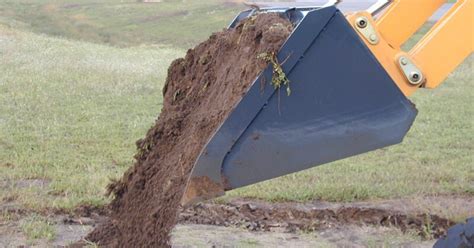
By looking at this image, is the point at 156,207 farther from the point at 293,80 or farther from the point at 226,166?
the point at 293,80

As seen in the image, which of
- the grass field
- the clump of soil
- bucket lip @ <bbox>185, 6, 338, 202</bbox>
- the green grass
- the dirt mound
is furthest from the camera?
the green grass

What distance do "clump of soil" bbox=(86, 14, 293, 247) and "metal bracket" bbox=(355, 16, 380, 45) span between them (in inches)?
14.2

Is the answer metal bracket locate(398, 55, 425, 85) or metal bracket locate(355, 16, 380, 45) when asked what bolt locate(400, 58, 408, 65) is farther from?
metal bracket locate(355, 16, 380, 45)

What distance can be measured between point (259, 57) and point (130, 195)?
1602mm

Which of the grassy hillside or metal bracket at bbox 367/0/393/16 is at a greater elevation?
metal bracket at bbox 367/0/393/16

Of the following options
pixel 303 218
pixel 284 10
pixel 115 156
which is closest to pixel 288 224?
pixel 303 218

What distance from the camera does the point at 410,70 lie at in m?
3.94

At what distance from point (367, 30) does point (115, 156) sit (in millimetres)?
5141

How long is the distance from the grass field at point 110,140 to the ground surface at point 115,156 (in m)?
0.01

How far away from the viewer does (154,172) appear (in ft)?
16.4

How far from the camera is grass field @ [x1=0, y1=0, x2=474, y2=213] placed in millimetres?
7262

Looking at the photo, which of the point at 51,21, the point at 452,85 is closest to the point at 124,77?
the point at 452,85

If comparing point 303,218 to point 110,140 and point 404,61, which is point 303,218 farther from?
point 110,140

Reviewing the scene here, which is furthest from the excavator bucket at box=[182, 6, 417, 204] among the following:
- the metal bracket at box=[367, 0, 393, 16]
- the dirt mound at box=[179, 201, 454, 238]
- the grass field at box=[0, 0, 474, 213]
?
the grass field at box=[0, 0, 474, 213]
